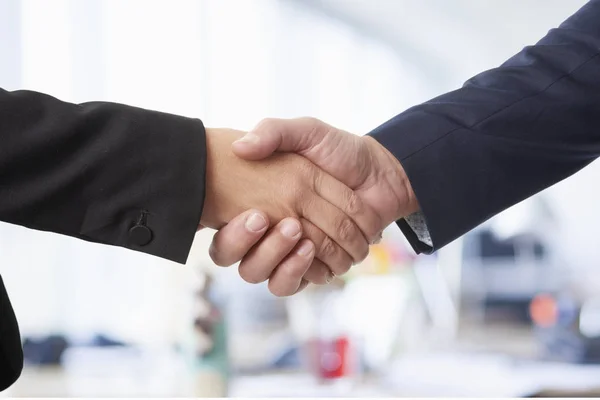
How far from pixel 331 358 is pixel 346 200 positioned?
1165 mm

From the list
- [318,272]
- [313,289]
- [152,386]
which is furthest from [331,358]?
[318,272]

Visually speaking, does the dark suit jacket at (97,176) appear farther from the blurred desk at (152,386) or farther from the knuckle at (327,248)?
the blurred desk at (152,386)

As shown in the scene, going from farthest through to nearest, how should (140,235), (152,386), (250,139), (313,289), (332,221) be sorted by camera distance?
1. (152,386)
2. (313,289)
3. (332,221)
4. (250,139)
5. (140,235)

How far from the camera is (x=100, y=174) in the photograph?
0.98 meters

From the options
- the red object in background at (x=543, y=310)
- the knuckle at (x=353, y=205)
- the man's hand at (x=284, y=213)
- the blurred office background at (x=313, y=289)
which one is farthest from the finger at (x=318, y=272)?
the red object in background at (x=543, y=310)

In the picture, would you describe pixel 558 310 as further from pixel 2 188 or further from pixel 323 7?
pixel 2 188

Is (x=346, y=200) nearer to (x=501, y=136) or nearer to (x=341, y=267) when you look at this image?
(x=341, y=267)

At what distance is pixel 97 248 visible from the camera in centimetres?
230

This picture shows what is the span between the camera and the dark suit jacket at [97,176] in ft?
3.05

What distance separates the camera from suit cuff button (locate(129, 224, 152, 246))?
0.97m

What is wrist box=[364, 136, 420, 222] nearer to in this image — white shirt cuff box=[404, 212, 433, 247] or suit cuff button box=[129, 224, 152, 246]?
white shirt cuff box=[404, 212, 433, 247]

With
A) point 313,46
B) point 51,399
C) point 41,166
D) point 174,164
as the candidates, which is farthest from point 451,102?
point 51,399

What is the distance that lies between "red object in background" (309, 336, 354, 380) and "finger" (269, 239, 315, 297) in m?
1.09

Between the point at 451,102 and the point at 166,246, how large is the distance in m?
0.57
